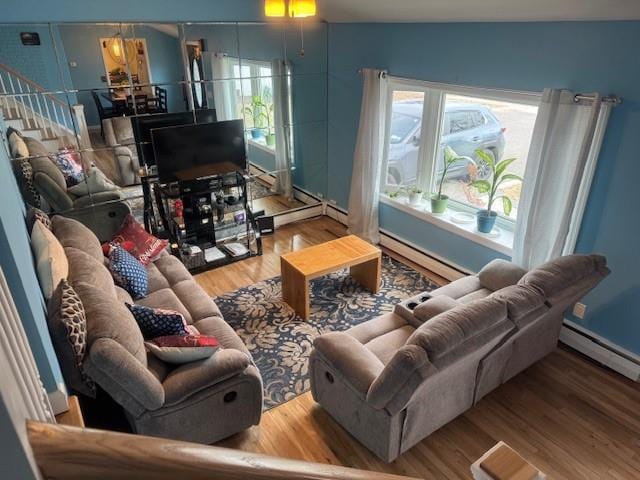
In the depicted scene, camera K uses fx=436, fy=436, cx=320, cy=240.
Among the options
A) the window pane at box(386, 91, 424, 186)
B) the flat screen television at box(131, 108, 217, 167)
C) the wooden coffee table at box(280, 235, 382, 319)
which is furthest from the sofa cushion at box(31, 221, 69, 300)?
the window pane at box(386, 91, 424, 186)

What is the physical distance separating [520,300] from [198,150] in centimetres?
334

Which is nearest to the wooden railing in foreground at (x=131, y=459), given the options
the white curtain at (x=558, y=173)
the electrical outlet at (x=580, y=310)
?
the white curtain at (x=558, y=173)

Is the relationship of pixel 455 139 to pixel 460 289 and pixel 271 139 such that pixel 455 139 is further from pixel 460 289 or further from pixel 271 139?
pixel 271 139

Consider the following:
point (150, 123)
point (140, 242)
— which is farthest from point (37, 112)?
point (140, 242)

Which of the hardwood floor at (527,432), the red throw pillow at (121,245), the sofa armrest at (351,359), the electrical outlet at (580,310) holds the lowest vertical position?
the hardwood floor at (527,432)

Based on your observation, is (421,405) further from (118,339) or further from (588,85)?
(588,85)

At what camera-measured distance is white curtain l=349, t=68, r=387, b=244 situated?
14.6 ft

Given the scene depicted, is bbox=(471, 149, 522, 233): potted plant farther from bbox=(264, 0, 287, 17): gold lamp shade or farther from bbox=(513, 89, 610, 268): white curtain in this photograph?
bbox=(264, 0, 287, 17): gold lamp shade

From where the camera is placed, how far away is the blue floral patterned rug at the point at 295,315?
324cm

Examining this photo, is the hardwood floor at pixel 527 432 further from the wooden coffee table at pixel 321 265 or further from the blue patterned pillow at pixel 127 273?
the blue patterned pillow at pixel 127 273

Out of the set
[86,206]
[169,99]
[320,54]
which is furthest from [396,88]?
[86,206]

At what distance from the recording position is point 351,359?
8.28ft

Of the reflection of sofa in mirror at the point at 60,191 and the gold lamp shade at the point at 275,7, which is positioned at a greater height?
the gold lamp shade at the point at 275,7

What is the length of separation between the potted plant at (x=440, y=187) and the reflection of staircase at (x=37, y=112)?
11.2 feet
